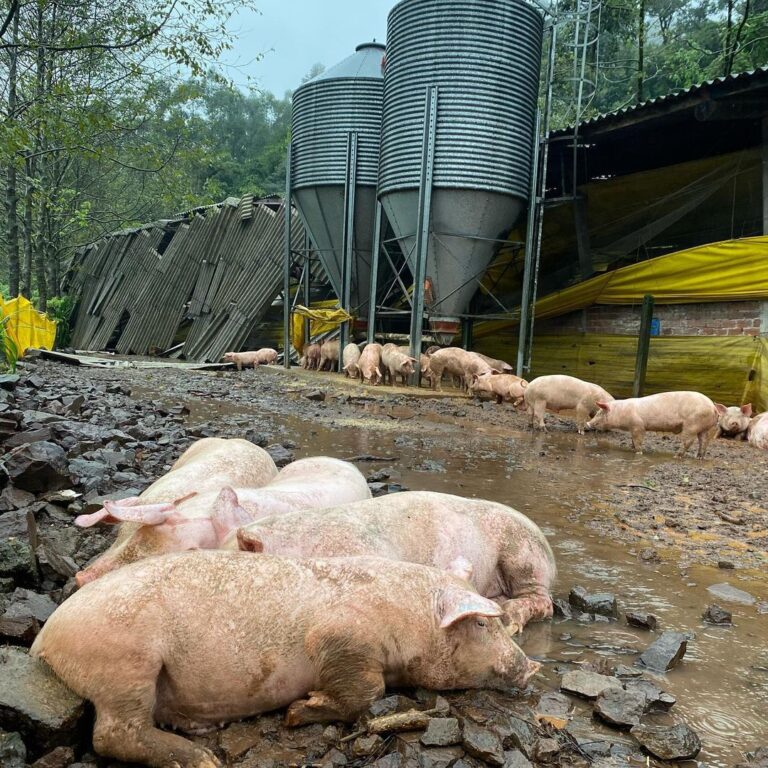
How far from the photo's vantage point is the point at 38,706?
1957 mm

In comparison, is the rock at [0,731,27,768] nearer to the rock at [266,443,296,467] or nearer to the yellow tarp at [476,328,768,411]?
the rock at [266,443,296,467]

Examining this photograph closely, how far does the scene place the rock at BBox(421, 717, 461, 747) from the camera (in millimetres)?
2074

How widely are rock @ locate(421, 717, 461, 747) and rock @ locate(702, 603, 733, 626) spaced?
5.11 ft

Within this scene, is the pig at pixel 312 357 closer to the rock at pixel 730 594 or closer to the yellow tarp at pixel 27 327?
the yellow tarp at pixel 27 327

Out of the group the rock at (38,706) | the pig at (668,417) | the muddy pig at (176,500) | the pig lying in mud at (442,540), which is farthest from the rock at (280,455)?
the pig at (668,417)

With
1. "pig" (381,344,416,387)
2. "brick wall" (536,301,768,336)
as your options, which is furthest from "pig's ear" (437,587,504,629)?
"pig" (381,344,416,387)

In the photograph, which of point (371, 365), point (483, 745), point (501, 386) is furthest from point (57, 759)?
point (371, 365)

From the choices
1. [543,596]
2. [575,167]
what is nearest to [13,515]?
[543,596]

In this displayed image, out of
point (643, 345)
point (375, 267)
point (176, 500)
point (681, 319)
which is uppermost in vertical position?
point (375, 267)

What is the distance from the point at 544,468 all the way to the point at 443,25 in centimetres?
919

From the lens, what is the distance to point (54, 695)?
78.9 inches

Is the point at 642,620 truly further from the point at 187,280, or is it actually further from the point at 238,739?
the point at 187,280

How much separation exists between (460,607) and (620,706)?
60cm

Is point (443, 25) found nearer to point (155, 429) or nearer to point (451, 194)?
point (451, 194)
